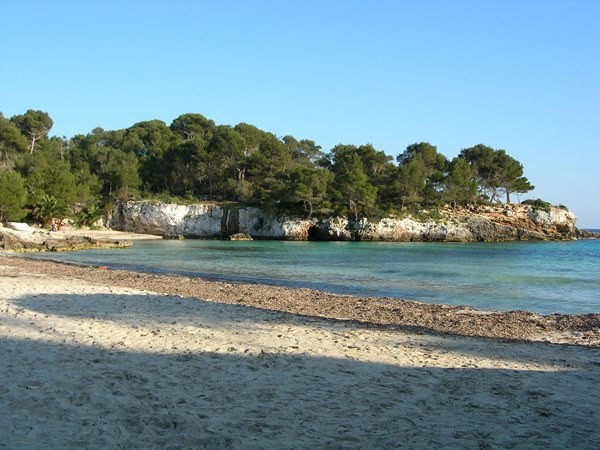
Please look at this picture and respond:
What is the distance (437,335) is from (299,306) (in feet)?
16.1

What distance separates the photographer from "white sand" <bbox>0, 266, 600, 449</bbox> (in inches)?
178

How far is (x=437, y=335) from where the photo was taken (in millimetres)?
9766

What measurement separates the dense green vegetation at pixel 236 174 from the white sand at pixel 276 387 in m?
49.7

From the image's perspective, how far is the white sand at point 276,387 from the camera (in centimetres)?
453

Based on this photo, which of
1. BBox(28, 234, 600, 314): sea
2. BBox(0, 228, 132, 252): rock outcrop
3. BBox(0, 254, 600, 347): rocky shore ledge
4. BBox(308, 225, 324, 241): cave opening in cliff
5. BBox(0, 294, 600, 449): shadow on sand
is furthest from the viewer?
BBox(308, 225, 324, 241): cave opening in cliff

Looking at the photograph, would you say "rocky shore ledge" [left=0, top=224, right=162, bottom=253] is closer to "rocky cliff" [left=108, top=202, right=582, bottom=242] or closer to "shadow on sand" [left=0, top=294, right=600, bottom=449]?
"rocky cliff" [left=108, top=202, right=582, bottom=242]

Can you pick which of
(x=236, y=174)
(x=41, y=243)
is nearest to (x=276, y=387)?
(x=41, y=243)

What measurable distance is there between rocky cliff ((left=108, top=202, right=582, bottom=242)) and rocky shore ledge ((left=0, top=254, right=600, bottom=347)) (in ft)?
148

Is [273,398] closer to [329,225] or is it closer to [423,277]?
[423,277]

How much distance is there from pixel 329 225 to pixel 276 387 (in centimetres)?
5646

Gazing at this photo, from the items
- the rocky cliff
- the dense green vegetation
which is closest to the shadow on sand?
→ the dense green vegetation

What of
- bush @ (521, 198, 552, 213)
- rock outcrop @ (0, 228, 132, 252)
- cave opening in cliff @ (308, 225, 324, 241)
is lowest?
rock outcrop @ (0, 228, 132, 252)

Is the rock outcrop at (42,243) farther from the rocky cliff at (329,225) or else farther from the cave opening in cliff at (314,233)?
the cave opening in cliff at (314,233)

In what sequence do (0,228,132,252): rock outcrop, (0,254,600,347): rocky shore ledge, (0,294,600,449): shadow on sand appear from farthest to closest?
(0,228,132,252): rock outcrop
(0,254,600,347): rocky shore ledge
(0,294,600,449): shadow on sand
